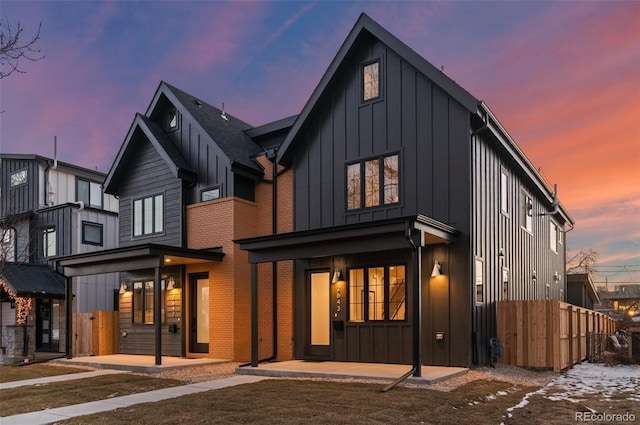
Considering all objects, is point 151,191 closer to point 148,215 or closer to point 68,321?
point 148,215

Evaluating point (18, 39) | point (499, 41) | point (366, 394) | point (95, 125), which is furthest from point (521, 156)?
point (95, 125)

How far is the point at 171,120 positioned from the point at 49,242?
9.15 meters

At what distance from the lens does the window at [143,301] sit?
60.3 feet

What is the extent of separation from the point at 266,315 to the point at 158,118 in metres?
7.82

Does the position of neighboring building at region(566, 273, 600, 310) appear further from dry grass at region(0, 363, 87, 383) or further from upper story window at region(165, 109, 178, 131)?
dry grass at region(0, 363, 87, 383)

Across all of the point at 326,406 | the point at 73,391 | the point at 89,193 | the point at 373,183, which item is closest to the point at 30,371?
the point at 73,391

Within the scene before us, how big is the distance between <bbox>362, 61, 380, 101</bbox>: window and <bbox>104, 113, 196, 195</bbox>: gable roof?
608 centimetres

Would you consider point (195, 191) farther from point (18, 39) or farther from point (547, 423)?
point (547, 423)

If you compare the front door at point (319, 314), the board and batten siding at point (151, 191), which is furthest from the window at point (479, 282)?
the board and batten siding at point (151, 191)

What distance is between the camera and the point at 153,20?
16.1 metres

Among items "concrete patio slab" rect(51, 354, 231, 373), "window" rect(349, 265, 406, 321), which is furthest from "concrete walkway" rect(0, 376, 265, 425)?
"window" rect(349, 265, 406, 321)

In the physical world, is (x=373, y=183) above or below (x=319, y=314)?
above

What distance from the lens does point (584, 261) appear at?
43.7 m

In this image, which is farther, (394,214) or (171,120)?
(171,120)
